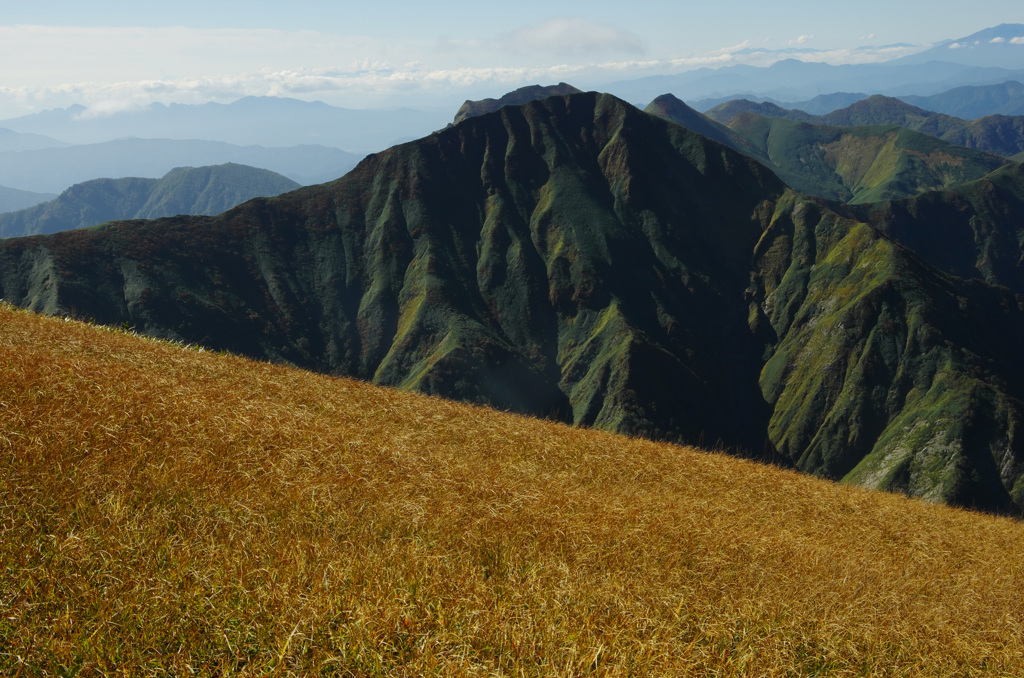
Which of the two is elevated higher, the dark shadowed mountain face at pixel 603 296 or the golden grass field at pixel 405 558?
the golden grass field at pixel 405 558

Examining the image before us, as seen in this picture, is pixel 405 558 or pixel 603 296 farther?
pixel 603 296

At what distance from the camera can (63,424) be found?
9.76m

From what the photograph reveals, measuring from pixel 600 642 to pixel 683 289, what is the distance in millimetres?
167984

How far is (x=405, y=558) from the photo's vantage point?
26.0 ft

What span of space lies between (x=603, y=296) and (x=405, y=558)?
153743mm

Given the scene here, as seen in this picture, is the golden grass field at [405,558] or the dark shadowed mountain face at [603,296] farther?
the dark shadowed mountain face at [603,296]

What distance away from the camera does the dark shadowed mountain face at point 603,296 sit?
129125 mm

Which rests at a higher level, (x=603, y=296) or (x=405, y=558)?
(x=405, y=558)

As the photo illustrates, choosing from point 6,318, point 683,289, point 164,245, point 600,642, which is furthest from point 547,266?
point 600,642

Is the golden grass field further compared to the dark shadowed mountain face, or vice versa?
the dark shadowed mountain face

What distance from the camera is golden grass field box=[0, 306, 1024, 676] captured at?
5848 millimetres

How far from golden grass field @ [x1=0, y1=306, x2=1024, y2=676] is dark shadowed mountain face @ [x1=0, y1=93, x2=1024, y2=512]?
115 meters

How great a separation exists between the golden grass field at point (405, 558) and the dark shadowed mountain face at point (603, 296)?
115 metres

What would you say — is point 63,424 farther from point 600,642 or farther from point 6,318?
point 6,318
